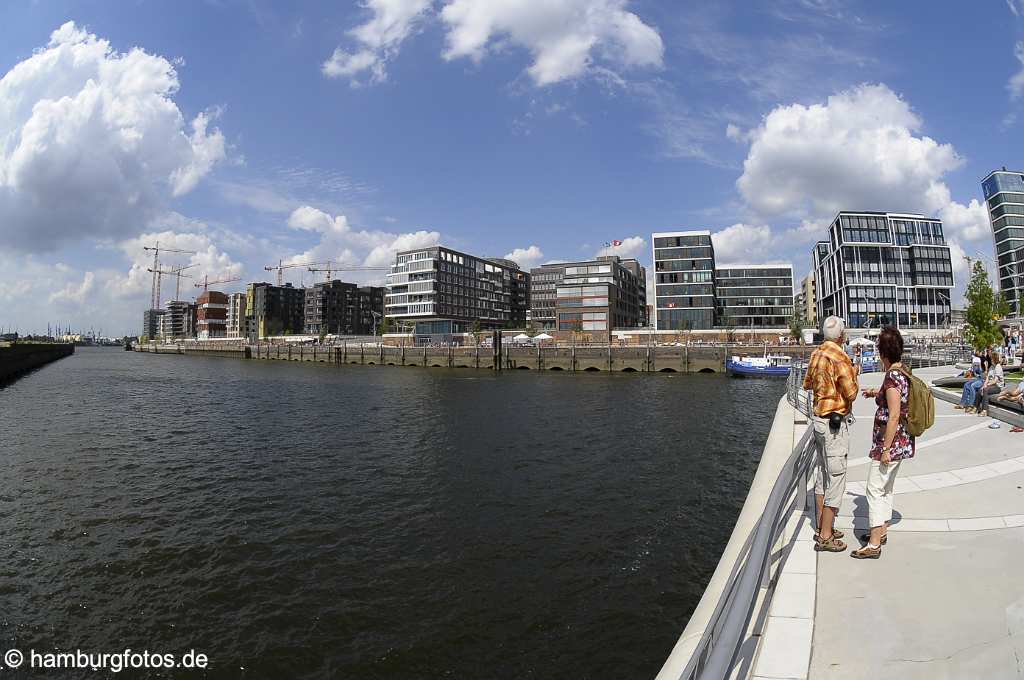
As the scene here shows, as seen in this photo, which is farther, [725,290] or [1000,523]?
[725,290]

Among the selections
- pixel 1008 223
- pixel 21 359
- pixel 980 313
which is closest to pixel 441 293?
pixel 21 359

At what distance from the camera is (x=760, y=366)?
6112cm

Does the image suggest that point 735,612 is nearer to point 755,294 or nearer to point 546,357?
point 546,357

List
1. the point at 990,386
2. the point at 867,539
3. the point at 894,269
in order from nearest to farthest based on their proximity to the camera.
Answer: the point at 867,539 < the point at 990,386 < the point at 894,269

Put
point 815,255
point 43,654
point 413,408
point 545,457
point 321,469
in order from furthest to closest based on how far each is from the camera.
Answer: point 815,255
point 413,408
point 545,457
point 321,469
point 43,654

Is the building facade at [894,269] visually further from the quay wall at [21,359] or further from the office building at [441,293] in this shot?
the quay wall at [21,359]

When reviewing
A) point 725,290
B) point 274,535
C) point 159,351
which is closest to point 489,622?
point 274,535

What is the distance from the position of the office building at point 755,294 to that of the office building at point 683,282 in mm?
25247

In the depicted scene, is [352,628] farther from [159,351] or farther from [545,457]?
[159,351]

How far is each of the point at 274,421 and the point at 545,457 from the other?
1757 cm

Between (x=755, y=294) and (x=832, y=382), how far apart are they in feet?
500

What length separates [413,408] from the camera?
35406mm

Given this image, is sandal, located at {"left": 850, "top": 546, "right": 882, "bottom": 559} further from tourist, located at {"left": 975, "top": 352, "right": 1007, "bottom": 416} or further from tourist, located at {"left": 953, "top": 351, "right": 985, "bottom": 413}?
tourist, located at {"left": 953, "top": 351, "right": 985, "bottom": 413}

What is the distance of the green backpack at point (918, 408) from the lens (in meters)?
5.73
